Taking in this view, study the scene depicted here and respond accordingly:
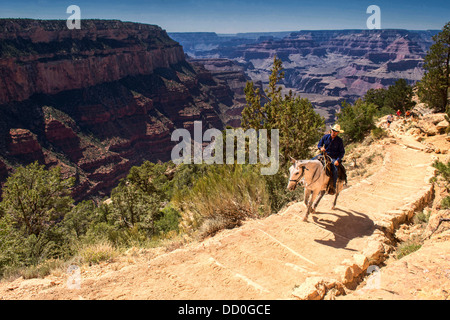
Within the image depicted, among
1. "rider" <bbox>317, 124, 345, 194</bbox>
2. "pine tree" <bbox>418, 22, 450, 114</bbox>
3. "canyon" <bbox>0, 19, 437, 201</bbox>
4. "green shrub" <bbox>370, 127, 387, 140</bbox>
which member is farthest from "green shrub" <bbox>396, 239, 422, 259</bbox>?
"canyon" <bbox>0, 19, 437, 201</bbox>

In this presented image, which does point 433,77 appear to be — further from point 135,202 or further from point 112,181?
point 112,181

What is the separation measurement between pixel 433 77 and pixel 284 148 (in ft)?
71.6

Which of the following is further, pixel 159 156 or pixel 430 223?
pixel 159 156

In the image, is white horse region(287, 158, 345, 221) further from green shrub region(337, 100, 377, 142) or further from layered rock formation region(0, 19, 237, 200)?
layered rock formation region(0, 19, 237, 200)

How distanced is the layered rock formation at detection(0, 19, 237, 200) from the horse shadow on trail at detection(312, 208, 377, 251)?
62.3 metres

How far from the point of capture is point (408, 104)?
34031 mm

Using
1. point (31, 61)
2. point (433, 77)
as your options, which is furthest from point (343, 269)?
point (31, 61)

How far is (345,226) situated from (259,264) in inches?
133

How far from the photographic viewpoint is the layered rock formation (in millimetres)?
65125

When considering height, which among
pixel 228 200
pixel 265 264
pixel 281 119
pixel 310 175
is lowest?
pixel 265 264

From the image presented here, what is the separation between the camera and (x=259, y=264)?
5793mm

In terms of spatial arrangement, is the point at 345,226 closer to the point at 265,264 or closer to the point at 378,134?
the point at 265,264

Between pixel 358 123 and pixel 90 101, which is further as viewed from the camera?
pixel 90 101

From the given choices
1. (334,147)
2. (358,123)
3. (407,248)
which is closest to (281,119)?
(334,147)
